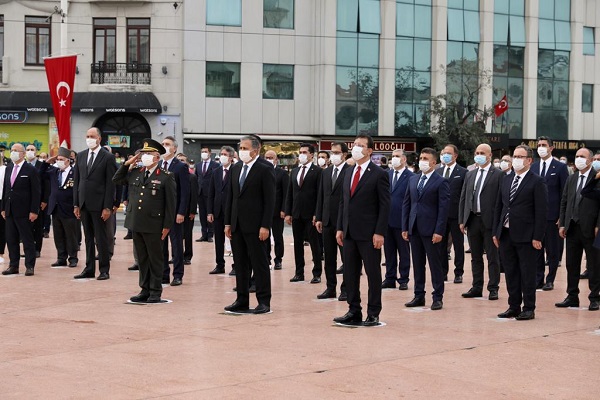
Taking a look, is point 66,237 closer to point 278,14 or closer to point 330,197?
point 330,197

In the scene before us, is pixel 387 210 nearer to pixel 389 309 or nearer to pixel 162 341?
pixel 389 309

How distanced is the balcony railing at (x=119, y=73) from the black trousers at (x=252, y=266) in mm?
30890

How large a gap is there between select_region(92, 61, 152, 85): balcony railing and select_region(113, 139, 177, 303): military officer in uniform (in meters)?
29.6

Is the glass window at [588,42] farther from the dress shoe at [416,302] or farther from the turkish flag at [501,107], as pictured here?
the dress shoe at [416,302]

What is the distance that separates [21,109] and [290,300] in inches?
1181

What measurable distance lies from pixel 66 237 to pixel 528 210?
29.9ft

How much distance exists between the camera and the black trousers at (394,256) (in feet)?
52.1

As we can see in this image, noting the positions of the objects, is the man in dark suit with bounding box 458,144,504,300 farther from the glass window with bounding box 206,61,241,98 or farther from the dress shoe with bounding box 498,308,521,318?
the glass window with bounding box 206,61,241,98

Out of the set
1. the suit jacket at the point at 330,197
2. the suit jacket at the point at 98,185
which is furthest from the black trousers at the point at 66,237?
the suit jacket at the point at 330,197

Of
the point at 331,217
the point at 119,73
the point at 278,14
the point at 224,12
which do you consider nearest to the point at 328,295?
the point at 331,217

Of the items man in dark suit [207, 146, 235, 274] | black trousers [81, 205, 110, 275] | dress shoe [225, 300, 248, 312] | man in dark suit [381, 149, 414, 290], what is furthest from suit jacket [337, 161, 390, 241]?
man in dark suit [207, 146, 235, 274]

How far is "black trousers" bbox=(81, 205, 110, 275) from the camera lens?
16219mm

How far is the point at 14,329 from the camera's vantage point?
37.8 ft

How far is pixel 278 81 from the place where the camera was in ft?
149
